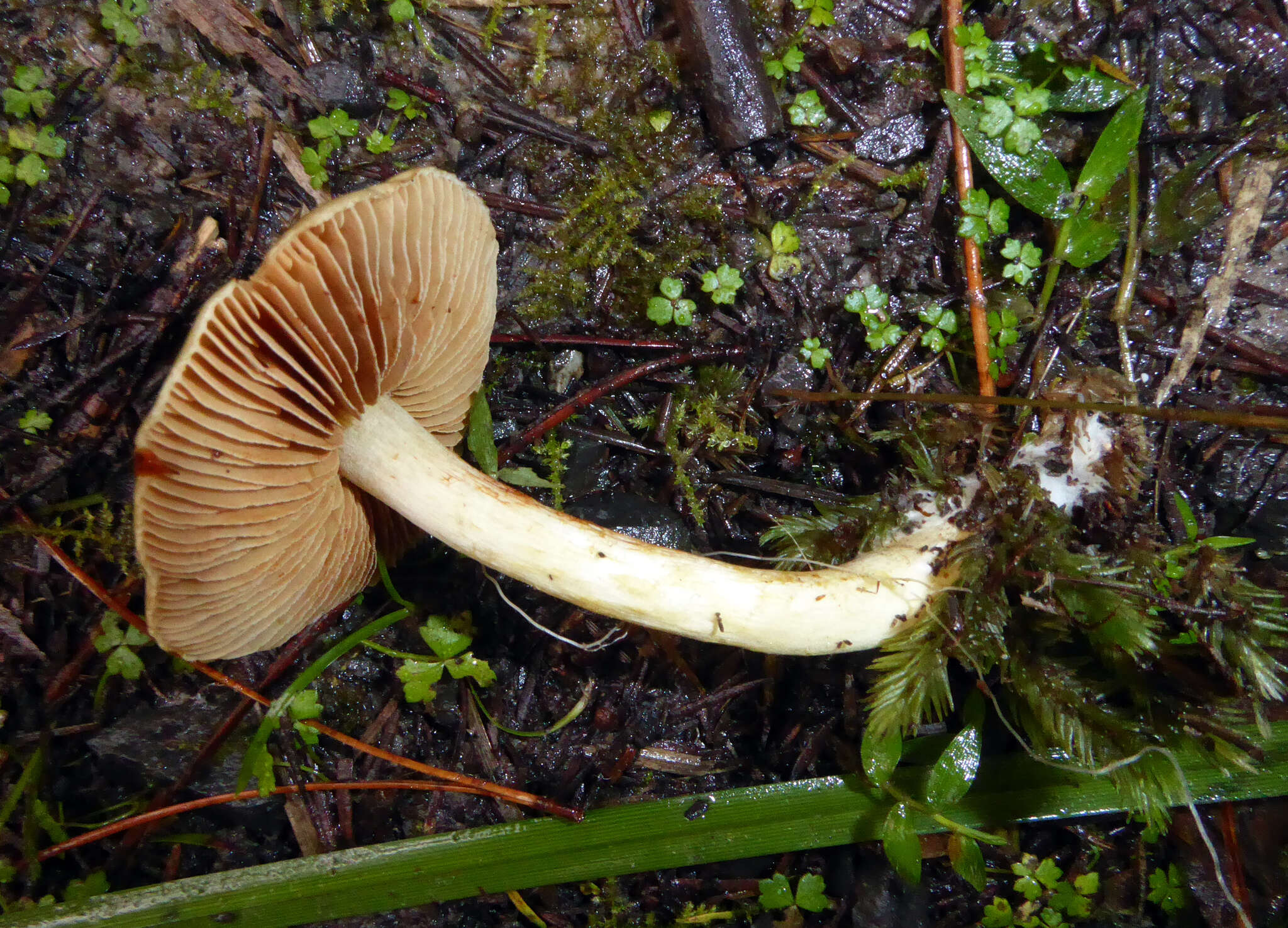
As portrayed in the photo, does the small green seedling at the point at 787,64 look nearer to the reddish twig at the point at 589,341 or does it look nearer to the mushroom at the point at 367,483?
the reddish twig at the point at 589,341

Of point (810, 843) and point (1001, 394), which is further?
point (1001, 394)

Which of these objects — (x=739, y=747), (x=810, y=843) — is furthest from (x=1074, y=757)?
(x=739, y=747)

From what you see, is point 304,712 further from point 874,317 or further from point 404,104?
point 874,317

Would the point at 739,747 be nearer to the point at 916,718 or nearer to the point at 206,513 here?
the point at 916,718

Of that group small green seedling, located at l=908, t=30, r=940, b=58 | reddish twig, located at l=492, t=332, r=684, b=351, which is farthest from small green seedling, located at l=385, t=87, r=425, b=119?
small green seedling, located at l=908, t=30, r=940, b=58

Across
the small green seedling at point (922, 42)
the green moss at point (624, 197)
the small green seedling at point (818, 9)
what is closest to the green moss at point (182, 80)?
the green moss at point (624, 197)

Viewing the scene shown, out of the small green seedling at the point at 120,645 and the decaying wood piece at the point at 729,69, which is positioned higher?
the decaying wood piece at the point at 729,69
